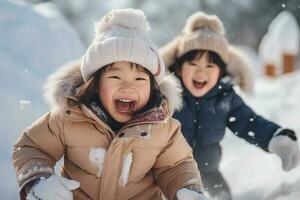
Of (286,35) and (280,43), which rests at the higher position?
(286,35)

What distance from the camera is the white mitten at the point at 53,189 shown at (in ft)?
5.99

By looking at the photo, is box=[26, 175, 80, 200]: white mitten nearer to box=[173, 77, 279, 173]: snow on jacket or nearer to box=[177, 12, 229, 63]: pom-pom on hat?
box=[173, 77, 279, 173]: snow on jacket

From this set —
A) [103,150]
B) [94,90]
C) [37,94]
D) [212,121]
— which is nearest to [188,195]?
[103,150]

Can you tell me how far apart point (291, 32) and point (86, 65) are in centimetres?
885

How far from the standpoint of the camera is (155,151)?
7.09 feet

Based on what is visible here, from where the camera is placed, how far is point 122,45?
2.14 meters

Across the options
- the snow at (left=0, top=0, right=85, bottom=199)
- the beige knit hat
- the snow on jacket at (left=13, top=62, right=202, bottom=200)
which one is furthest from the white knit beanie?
the beige knit hat

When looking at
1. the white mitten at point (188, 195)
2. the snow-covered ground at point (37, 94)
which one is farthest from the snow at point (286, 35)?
the white mitten at point (188, 195)

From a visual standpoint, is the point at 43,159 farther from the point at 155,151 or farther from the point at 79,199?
the point at 155,151

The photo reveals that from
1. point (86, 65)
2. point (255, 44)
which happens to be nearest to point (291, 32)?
point (86, 65)

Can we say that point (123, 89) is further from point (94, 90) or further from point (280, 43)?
point (280, 43)

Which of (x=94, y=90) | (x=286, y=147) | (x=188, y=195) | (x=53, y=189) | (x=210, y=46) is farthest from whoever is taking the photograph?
(x=210, y=46)

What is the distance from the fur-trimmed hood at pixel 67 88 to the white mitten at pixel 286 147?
2.50 feet

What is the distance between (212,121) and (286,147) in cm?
46
